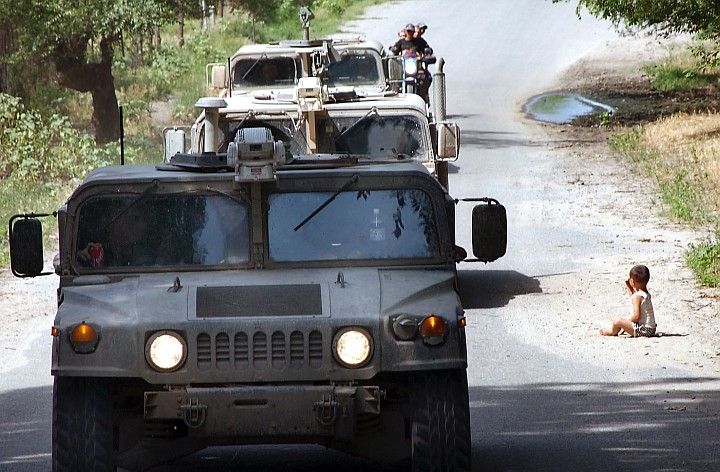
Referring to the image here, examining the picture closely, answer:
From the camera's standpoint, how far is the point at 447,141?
44.0 ft

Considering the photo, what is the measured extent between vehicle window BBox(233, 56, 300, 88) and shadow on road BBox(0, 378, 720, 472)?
733cm

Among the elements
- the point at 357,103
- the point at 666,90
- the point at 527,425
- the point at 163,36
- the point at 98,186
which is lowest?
the point at 527,425

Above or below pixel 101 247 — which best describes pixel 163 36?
above

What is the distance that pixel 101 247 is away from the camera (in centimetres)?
768

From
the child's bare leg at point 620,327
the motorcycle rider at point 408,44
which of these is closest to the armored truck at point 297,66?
the child's bare leg at point 620,327

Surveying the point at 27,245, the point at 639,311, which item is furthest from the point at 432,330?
the point at 639,311

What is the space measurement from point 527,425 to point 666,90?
23.9 meters

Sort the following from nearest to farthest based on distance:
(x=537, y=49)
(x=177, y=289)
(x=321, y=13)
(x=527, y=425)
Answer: (x=177, y=289), (x=527, y=425), (x=537, y=49), (x=321, y=13)

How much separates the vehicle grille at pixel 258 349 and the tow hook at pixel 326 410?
18 cm

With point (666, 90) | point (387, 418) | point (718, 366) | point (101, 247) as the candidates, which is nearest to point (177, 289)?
point (101, 247)

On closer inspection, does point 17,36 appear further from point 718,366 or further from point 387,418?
point 387,418

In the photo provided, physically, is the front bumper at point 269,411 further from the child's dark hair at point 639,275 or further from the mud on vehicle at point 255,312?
the child's dark hair at point 639,275

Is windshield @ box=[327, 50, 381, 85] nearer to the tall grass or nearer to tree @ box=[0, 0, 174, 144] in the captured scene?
the tall grass

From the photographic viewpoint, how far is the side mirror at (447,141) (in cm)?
1337
